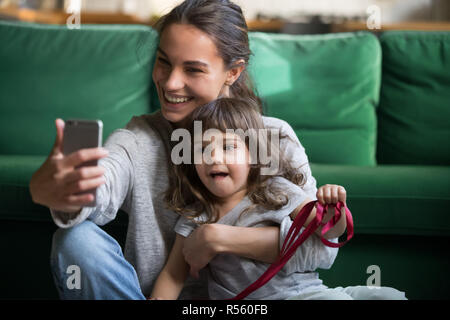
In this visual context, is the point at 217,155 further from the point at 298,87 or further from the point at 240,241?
the point at 298,87

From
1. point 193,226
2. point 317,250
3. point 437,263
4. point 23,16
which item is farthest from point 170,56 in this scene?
point 23,16

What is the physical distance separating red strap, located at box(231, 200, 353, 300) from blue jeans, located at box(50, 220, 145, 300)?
199mm

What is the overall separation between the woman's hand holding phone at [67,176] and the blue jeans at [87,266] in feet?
0.31

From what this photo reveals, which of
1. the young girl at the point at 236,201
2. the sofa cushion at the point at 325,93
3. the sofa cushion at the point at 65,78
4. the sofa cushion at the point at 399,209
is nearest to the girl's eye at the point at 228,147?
the young girl at the point at 236,201

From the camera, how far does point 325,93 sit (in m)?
1.54

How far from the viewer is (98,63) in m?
1.63

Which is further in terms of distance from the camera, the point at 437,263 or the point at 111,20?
the point at 111,20

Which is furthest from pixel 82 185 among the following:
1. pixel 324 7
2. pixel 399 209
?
pixel 324 7

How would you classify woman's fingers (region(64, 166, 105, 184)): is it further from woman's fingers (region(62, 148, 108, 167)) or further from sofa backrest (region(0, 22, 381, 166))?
sofa backrest (region(0, 22, 381, 166))

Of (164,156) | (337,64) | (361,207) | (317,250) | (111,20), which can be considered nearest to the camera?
(317,250)

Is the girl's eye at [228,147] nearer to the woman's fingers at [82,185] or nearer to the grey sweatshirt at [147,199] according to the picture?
the grey sweatshirt at [147,199]

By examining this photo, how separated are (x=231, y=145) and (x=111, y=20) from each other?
3.05m

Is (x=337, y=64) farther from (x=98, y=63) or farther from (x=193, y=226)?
(x=193, y=226)

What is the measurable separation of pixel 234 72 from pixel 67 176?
1.43 feet
